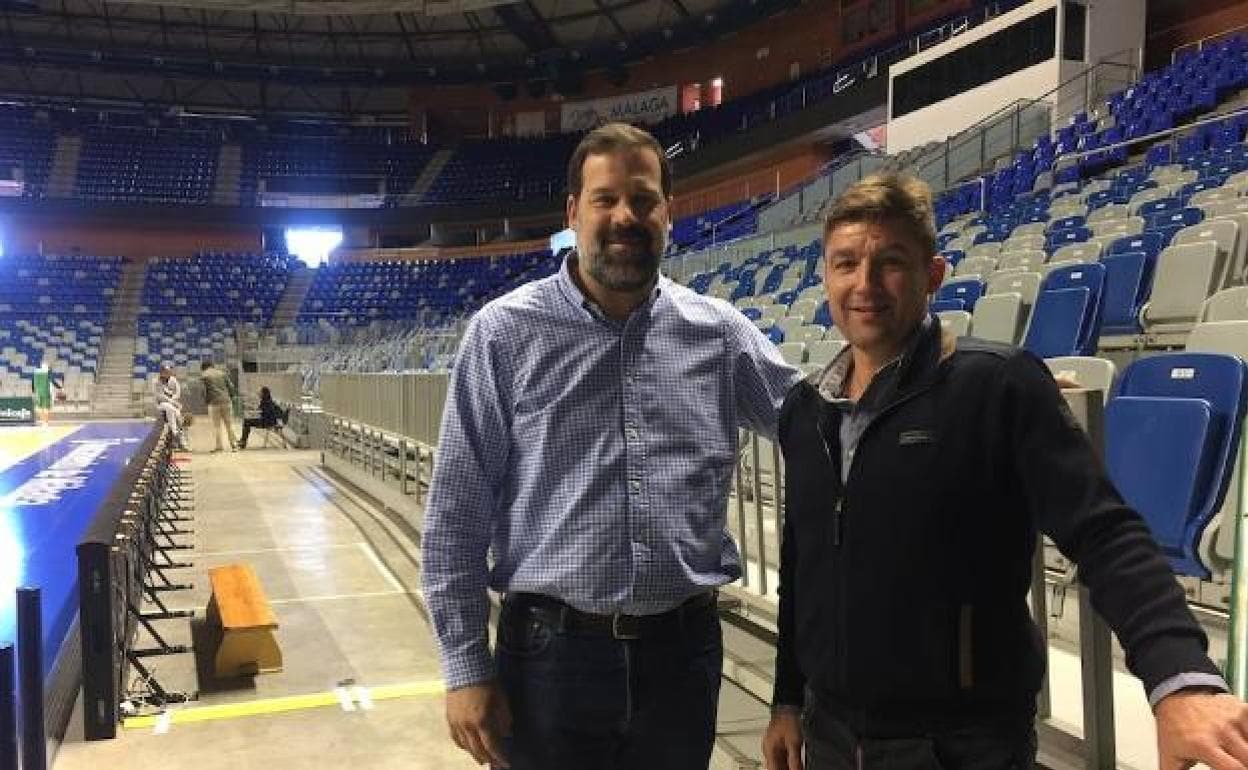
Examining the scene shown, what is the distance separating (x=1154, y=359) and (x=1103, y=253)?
4.19 m

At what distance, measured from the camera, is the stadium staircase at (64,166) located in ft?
102

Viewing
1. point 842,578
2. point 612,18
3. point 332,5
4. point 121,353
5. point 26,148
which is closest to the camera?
point 842,578

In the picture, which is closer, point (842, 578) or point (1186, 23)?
point (842, 578)

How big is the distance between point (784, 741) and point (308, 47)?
36.4 m

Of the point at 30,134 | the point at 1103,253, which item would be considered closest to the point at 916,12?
the point at 1103,253

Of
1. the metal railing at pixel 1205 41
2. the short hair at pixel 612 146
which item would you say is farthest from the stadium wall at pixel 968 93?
the short hair at pixel 612 146

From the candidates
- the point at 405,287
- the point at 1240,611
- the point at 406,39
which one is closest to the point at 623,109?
the point at 406,39

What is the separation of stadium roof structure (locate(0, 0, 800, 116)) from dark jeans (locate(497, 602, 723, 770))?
28.1m

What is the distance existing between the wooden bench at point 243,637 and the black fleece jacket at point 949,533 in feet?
12.4

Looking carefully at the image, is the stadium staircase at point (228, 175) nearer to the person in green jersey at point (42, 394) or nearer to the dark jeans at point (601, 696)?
the person in green jersey at point (42, 394)

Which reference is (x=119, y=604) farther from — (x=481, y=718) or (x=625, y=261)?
(x=625, y=261)

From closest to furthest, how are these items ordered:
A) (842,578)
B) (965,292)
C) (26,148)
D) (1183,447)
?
1. (842,578)
2. (1183,447)
3. (965,292)
4. (26,148)

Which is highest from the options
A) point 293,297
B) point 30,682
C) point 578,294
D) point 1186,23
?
point 1186,23

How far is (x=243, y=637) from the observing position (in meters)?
4.39
